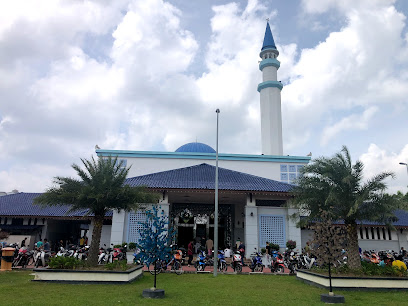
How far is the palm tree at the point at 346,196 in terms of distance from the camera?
13.8 metres

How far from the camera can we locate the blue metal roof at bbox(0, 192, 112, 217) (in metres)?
25.0

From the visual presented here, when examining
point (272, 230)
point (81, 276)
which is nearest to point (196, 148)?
point (272, 230)

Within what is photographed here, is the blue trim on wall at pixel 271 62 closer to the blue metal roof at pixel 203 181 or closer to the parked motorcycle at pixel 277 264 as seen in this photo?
the blue metal roof at pixel 203 181

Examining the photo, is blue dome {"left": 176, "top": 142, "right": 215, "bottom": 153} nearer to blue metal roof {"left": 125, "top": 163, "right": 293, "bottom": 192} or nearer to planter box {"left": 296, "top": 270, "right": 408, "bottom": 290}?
blue metal roof {"left": 125, "top": 163, "right": 293, "bottom": 192}

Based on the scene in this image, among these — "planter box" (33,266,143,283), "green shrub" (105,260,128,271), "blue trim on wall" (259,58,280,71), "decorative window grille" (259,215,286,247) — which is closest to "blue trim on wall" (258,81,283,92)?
"blue trim on wall" (259,58,280,71)

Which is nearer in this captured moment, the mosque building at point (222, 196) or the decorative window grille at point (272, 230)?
the mosque building at point (222, 196)

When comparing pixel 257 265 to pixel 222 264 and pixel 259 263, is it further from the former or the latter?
pixel 222 264

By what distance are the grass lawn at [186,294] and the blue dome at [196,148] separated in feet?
84.0

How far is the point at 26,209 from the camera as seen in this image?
2581 cm

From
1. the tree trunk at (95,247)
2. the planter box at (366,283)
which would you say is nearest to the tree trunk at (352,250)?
the planter box at (366,283)

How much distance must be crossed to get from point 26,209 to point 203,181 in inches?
586

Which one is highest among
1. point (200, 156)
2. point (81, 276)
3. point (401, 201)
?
point (200, 156)

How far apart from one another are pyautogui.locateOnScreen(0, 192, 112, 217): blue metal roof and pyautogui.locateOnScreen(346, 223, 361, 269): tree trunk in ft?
60.4

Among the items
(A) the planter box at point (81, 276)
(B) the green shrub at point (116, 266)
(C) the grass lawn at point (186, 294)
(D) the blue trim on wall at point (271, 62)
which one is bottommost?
(C) the grass lawn at point (186, 294)
